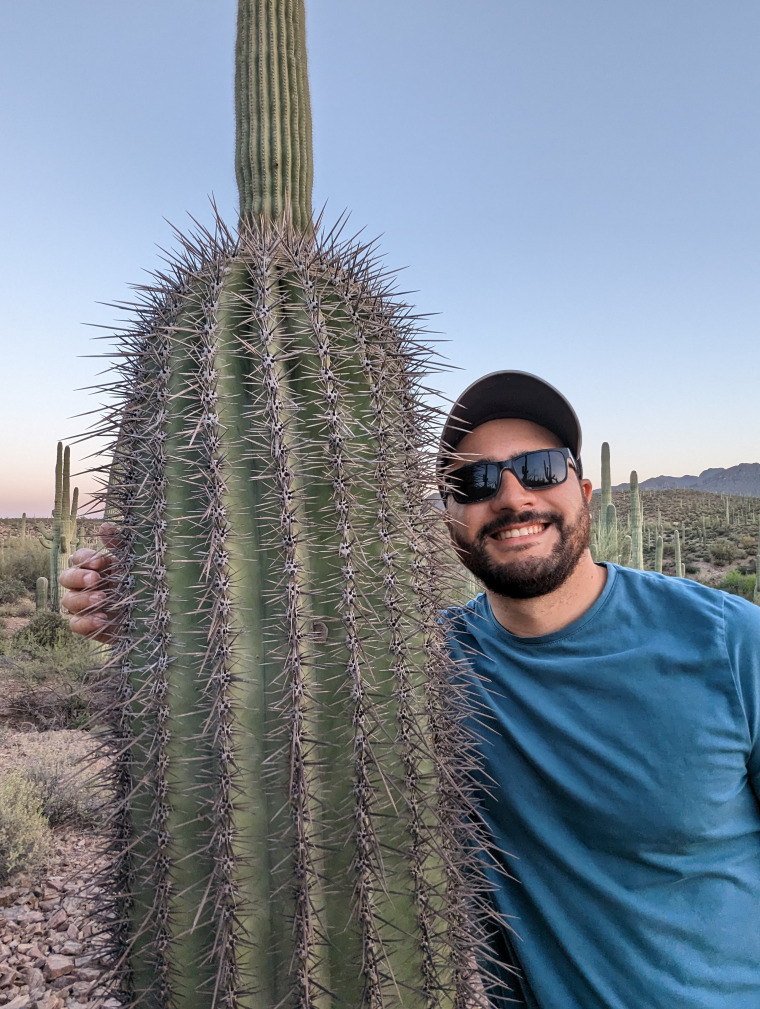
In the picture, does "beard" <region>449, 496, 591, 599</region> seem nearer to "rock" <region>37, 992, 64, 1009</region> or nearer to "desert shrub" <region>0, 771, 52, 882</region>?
"rock" <region>37, 992, 64, 1009</region>

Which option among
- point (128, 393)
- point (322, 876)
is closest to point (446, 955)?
point (322, 876)

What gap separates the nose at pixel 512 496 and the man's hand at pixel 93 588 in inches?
48.5

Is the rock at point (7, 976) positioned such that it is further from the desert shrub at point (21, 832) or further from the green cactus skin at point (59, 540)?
the green cactus skin at point (59, 540)

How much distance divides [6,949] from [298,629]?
3790 mm

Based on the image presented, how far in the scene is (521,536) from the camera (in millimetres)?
2289

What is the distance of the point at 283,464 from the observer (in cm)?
141

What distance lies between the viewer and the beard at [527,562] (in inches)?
88.6

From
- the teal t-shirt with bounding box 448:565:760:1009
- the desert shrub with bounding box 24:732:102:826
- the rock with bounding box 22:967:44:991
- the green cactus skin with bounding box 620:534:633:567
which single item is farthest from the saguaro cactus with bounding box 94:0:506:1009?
the green cactus skin with bounding box 620:534:633:567

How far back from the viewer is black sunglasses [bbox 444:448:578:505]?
2307 mm

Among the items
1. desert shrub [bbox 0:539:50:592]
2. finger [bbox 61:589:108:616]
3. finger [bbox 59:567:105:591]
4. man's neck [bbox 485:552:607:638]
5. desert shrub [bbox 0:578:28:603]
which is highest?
finger [bbox 59:567:105:591]

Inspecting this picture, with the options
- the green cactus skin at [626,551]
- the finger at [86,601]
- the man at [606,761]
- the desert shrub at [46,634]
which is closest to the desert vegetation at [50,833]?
the finger at [86,601]

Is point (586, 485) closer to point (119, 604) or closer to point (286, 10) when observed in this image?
point (119, 604)

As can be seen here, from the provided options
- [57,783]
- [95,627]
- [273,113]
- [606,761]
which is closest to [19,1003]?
[57,783]

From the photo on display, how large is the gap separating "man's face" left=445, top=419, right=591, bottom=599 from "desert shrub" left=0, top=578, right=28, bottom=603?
694 inches
